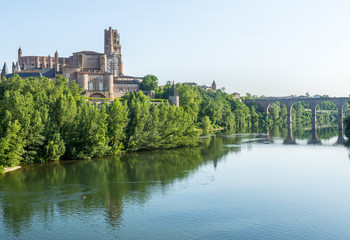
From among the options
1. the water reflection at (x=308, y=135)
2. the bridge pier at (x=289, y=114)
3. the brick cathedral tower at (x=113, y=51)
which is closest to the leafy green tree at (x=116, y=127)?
the water reflection at (x=308, y=135)

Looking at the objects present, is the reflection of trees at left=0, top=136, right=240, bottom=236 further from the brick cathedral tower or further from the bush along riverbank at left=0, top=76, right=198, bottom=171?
the brick cathedral tower

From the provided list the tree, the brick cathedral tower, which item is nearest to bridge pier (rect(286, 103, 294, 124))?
→ the tree

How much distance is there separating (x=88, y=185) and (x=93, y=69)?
67.7 m

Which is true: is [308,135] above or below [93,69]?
below

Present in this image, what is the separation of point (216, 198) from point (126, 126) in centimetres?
2283

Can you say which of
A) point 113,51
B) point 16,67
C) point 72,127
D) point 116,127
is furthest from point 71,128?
point 16,67

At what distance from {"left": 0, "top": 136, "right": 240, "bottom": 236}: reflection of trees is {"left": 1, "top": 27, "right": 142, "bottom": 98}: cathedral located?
40.3 metres

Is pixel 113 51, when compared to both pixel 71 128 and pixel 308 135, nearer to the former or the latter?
pixel 308 135

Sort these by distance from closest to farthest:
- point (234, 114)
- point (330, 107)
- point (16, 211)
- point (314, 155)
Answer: point (16, 211), point (314, 155), point (234, 114), point (330, 107)

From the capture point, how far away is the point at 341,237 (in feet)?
59.5

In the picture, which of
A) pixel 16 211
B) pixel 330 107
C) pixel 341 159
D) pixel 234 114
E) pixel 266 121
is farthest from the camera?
pixel 330 107

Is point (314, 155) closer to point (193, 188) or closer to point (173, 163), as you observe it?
point (173, 163)

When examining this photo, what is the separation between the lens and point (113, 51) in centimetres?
12050

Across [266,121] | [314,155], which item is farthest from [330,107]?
[314,155]
